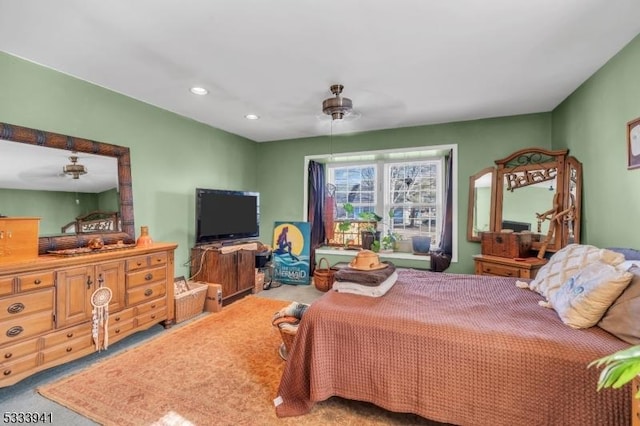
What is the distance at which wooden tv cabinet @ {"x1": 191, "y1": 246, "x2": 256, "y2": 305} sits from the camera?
3691 millimetres

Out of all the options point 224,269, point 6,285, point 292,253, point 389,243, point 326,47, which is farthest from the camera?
point 292,253

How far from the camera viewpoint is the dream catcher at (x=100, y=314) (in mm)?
2383

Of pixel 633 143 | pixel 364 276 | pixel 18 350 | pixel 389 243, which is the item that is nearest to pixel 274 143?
pixel 389 243

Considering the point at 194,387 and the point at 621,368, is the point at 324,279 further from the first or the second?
the point at 621,368

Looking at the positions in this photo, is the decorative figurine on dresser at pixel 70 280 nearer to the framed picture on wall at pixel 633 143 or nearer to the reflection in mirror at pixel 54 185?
the reflection in mirror at pixel 54 185

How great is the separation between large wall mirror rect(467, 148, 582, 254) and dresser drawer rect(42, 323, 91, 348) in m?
4.23

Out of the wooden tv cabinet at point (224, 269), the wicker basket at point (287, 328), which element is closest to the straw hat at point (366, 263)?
the wicker basket at point (287, 328)

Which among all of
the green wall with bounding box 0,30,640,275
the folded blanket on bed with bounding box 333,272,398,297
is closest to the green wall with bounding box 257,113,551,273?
the green wall with bounding box 0,30,640,275

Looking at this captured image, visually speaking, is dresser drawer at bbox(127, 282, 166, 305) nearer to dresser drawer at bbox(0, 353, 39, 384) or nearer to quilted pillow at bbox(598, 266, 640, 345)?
dresser drawer at bbox(0, 353, 39, 384)

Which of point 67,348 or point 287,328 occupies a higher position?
point 287,328

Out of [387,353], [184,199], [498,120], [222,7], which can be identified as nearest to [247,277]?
[184,199]

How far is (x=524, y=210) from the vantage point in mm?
3473

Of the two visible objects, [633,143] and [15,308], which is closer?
[15,308]

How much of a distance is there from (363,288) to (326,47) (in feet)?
5.87
